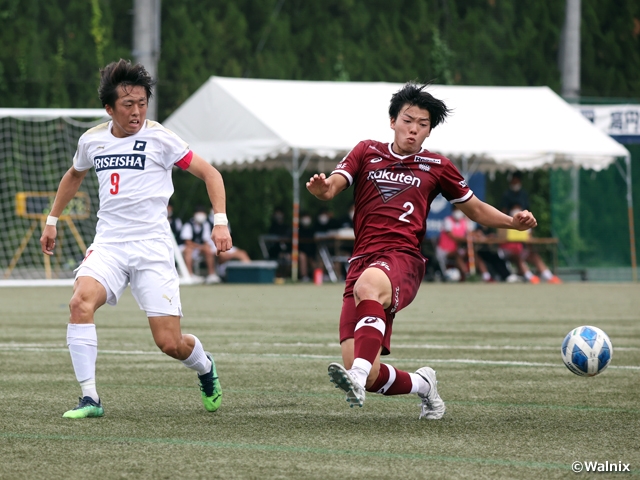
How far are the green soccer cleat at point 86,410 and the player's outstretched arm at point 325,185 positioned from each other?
1577mm

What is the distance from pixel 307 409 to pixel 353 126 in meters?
16.4

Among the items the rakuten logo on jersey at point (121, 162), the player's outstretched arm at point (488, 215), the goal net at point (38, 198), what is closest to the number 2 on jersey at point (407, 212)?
the player's outstretched arm at point (488, 215)

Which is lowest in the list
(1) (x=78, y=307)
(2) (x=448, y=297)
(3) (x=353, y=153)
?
(2) (x=448, y=297)

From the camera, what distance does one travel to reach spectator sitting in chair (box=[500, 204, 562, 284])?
80.6 ft

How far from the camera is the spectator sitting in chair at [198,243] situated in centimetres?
2305

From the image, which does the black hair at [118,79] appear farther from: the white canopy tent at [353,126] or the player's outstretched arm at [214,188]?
the white canopy tent at [353,126]

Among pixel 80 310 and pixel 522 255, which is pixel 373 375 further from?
pixel 522 255

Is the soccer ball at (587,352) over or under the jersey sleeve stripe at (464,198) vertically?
under

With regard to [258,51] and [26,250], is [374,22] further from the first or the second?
[26,250]

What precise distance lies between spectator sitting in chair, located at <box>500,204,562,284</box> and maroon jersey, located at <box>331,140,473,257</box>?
1794 centimetres

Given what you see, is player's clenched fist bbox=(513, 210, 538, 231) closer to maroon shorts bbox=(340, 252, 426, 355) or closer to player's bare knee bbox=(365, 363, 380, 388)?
maroon shorts bbox=(340, 252, 426, 355)

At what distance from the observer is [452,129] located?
76.6 feet

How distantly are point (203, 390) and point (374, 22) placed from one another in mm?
22584

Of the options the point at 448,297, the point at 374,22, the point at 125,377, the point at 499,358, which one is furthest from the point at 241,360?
the point at 374,22
